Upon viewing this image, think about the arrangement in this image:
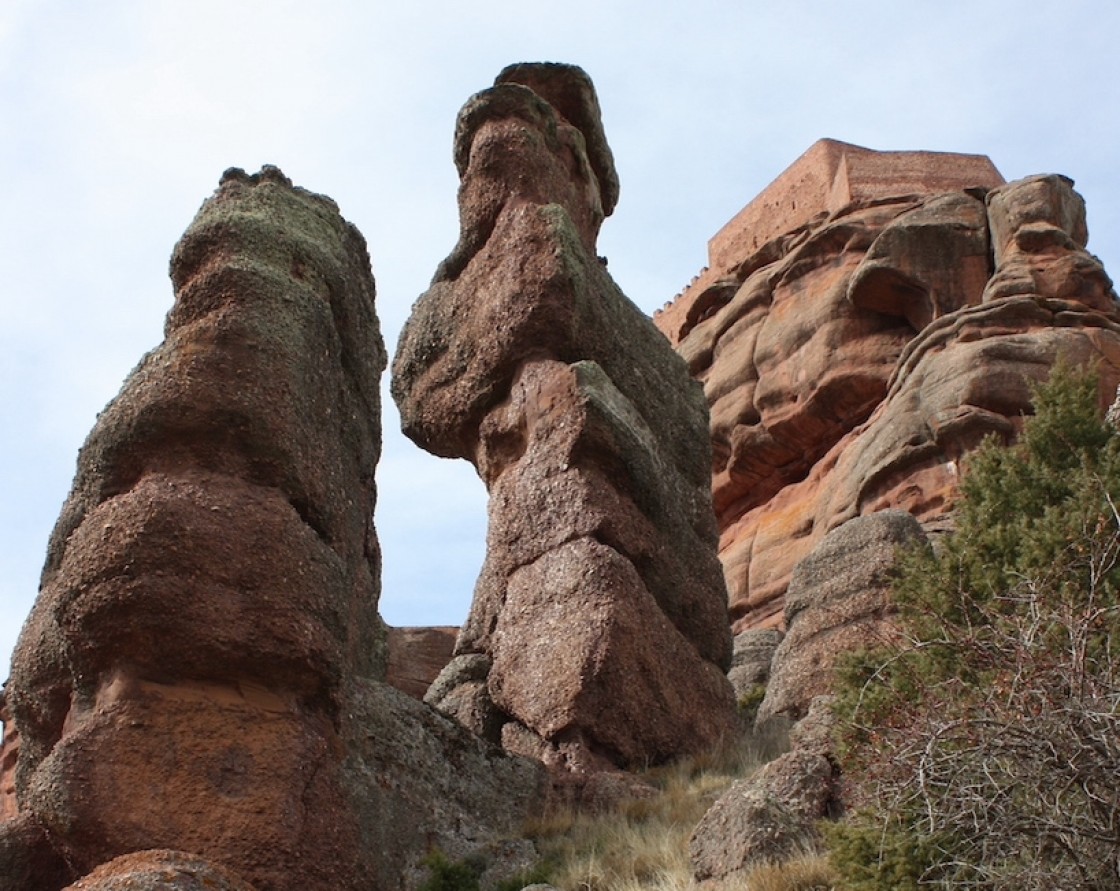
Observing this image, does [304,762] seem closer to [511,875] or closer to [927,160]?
Result: [511,875]

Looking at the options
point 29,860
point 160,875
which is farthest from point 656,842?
point 160,875

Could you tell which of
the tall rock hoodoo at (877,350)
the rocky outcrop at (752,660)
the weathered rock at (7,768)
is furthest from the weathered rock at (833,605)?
the weathered rock at (7,768)

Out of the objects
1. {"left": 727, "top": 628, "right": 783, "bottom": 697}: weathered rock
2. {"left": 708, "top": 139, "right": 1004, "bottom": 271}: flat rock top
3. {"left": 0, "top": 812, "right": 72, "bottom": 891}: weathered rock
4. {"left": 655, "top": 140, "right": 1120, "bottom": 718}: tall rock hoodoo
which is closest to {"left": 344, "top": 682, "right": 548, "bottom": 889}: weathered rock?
{"left": 0, "top": 812, "right": 72, "bottom": 891}: weathered rock

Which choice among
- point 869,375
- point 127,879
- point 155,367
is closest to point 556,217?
point 155,367

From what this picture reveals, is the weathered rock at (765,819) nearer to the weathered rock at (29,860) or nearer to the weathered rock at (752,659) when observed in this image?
the weathered rock at (29,860)

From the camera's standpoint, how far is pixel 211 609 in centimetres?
918

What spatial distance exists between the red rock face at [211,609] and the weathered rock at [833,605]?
17.9ft

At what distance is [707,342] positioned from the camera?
116 ft

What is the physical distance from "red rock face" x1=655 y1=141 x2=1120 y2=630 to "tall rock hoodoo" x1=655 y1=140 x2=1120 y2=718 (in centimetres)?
4

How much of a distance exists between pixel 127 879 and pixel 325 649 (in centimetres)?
271

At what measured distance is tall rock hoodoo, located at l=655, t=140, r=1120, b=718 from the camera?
79.6ft

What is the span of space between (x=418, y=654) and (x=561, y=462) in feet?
34.7

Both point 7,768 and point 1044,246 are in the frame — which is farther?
point 1044,246

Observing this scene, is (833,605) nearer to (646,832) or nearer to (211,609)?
(646,832)
